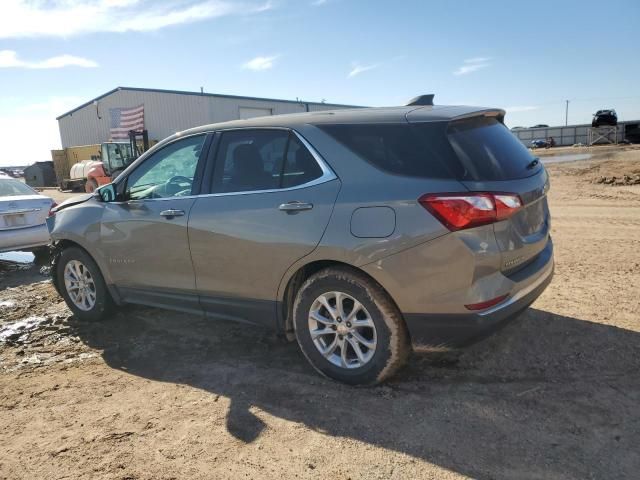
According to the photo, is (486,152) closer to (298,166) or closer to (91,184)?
(298,166)

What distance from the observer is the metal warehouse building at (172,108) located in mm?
32438

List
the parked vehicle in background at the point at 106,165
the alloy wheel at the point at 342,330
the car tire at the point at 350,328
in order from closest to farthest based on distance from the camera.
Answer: the car tire at the point at 350,328
the alloy wheel at the point at 342,330
the parked vehicle in background at the point at 106,165

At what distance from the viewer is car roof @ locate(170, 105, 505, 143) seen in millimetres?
3209

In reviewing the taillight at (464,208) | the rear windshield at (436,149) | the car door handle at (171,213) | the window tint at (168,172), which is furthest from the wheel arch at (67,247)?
the taillight at (464,208)

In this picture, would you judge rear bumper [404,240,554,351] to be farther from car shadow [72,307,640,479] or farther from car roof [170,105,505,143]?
car roof [170,105,505,143]

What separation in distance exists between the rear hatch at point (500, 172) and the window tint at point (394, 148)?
0.18 feet

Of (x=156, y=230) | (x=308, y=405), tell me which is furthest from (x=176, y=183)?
(x=308, y=405)

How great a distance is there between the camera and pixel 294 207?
3.37 meters

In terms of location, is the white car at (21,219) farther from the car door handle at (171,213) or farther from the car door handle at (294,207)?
the car door handle at (294,207)

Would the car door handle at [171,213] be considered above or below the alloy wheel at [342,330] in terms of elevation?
above

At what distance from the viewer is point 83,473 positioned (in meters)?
2.69

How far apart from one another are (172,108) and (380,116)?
32.6 m

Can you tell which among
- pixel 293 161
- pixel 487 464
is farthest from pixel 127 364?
pixel 487 464

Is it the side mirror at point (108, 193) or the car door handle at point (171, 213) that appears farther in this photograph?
the side mirror at point (108, 193)
